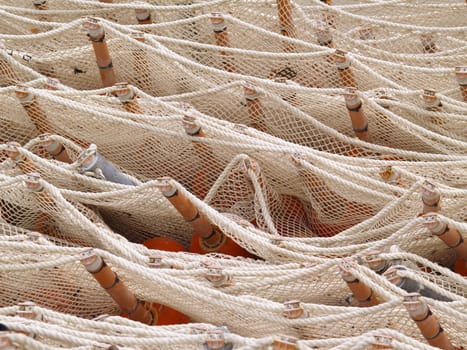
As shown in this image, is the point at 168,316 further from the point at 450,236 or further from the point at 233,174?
the point at 450,236

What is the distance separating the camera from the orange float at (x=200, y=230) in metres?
4.13

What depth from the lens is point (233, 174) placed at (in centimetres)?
452

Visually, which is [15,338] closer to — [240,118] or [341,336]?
[341,336]

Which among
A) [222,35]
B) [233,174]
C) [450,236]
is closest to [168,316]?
[233,174]

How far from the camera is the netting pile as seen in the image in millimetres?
3643

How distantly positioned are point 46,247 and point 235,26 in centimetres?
175

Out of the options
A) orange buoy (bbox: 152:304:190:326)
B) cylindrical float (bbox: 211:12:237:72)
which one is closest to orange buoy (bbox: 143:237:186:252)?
orange buoy (bbox: 152:304:190:326)

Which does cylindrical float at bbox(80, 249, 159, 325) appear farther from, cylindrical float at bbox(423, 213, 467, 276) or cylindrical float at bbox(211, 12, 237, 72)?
cylindrical float at bbox(211, 12, 237, 72)

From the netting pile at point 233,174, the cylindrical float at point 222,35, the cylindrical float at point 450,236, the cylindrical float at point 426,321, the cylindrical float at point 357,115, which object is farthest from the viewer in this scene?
the cylindrical float at point 222,35

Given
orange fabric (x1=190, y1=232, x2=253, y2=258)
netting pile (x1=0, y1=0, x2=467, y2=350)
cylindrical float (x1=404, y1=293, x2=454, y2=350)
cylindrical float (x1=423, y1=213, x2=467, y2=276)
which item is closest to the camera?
cylindrical float (x1=404, y1=293, x2=454, y2=350)

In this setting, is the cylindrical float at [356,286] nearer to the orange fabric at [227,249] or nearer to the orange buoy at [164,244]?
the orange fabric at [227,249]

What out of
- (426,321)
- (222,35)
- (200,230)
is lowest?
(200,230)

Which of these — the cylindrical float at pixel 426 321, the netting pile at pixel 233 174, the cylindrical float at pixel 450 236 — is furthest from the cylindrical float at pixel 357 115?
the cylindrical float at pixel 426 321

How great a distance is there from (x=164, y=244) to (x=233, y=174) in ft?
1.24
